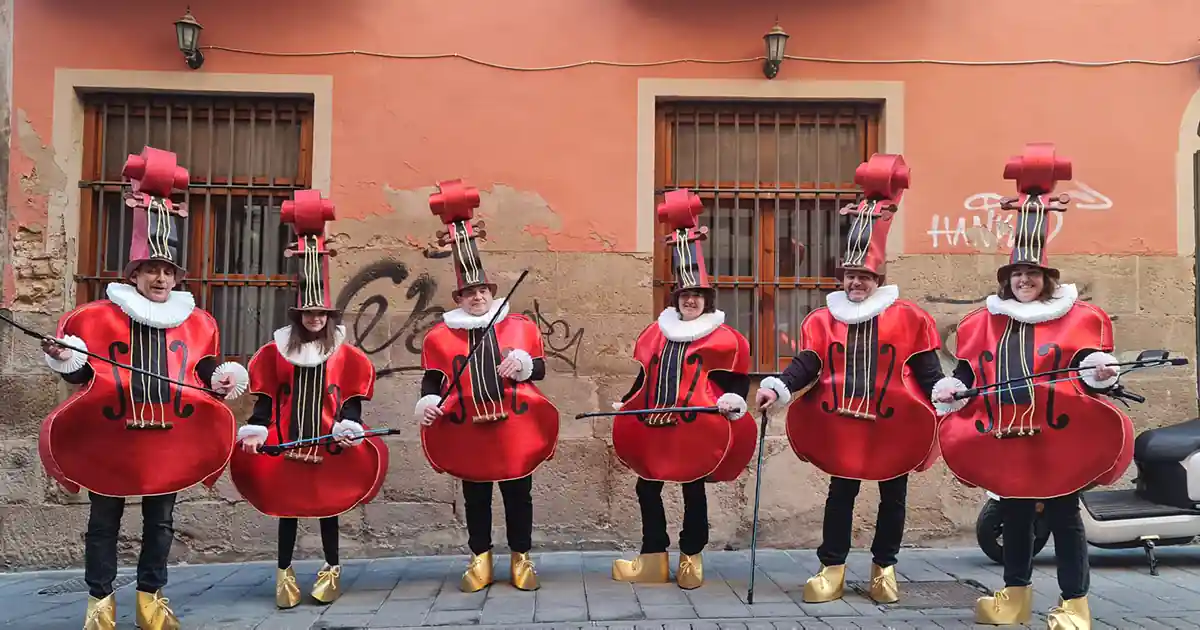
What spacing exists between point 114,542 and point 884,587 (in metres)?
3.73

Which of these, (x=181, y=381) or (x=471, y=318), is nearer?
(x=181, y=381)

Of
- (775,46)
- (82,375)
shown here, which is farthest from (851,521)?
(82,375)

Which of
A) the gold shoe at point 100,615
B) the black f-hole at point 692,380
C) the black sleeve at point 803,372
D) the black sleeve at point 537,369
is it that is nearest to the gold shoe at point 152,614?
the gold shoe at point 100,615

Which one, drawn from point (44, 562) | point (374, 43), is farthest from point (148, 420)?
point (374, 43)

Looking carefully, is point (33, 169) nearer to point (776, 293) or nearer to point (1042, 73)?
point (776, 293)

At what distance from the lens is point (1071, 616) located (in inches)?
157

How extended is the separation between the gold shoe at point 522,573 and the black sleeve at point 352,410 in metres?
1.13

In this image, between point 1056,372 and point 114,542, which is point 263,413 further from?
point 1056,372

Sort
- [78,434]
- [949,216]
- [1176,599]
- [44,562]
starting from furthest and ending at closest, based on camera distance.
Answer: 1. [949,216]
2. [44,562]
3. [1176,599]
4. [78,434]

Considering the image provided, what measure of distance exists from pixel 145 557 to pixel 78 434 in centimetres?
65

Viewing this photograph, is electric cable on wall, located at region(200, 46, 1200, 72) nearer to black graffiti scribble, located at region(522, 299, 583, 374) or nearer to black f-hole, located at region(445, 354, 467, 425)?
black graffiti scribble, located at region(522, 299, 583, 374)

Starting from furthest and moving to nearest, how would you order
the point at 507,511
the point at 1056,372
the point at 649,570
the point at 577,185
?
the point at 577,185 < the point at 649,570 < the point at 507,511 < the point at 1056,372

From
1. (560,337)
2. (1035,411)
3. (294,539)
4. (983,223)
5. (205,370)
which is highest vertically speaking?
(983,223)

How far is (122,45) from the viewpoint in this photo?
620 cm
